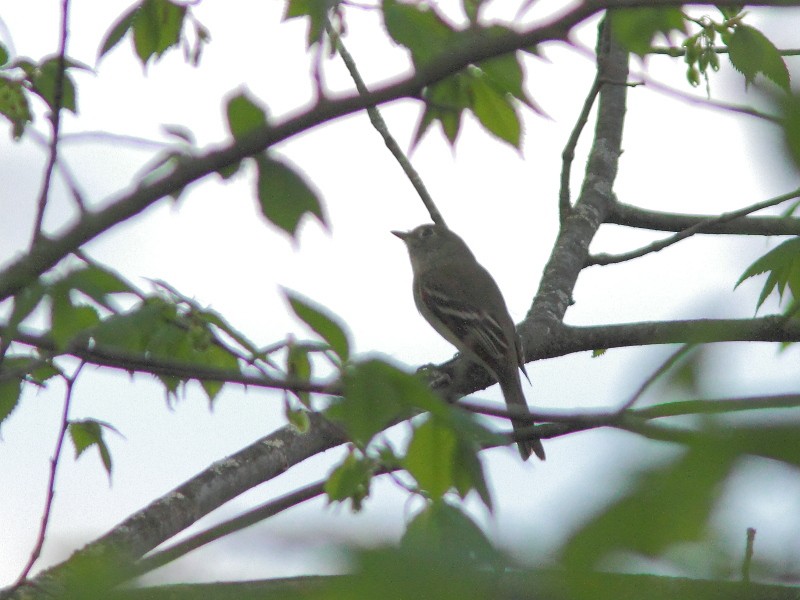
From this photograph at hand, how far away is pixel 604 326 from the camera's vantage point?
6.00 metres

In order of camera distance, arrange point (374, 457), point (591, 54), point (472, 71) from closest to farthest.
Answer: point (591, 54), point (374, 457), point (472, 71)

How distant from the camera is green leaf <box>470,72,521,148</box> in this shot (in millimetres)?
3723

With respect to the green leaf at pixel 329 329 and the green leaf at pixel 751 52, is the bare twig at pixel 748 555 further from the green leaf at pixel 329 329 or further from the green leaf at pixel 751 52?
the green leaf at pixel 751 52

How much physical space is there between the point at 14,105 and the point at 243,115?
214cm

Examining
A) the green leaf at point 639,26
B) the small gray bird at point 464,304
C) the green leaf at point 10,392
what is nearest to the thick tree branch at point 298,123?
the green leaf at point 639,26

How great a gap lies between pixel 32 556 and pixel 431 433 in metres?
1.28

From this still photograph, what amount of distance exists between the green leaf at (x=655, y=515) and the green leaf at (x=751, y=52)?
323 centimetres

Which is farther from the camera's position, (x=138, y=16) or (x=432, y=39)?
(x=138, y=16)

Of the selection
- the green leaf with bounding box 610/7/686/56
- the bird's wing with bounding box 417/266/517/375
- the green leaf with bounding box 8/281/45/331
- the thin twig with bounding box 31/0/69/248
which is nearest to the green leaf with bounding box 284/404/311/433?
the green leaf with bounding box 8/281/45/331

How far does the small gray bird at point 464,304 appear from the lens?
8008mm

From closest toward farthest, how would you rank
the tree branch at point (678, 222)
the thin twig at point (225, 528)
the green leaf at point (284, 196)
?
the thin twig at point (225, 528)
the green leaf at point (284, 196)
the tree branch at point (678, 222)

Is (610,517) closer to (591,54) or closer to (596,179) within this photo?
(591,54)

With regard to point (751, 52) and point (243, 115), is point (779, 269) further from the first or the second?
point (243, 115)

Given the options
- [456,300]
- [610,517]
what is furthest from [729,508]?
[456,300]
